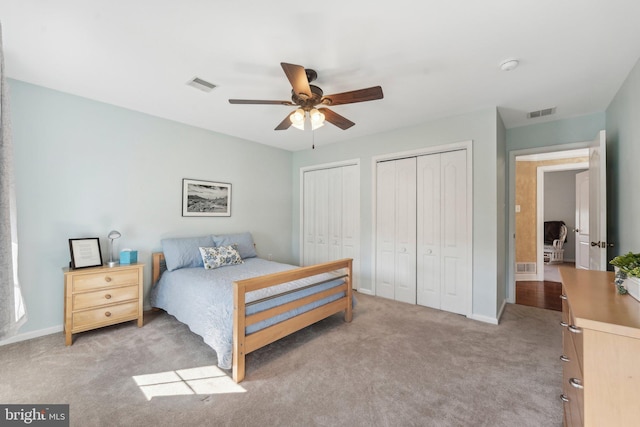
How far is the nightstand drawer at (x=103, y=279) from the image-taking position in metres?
2.62

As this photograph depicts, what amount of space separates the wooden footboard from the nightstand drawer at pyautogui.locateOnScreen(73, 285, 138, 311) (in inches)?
63.1

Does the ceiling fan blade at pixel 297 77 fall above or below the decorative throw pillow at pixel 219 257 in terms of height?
above

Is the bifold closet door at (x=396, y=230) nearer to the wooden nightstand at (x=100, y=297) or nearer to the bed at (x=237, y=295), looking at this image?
the bed at (x=237, y=295)

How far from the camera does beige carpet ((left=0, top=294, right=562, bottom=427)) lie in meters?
1.74

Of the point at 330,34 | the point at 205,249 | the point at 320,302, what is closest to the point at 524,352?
the point at 320,302

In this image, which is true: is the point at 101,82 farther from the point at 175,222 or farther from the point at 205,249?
the point at 205,249

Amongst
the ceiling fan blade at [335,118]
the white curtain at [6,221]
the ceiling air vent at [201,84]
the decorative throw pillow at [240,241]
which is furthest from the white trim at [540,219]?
the white curtain at [6,221]

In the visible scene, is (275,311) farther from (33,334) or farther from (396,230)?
(33,334)

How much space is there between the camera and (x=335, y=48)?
6.78 feet

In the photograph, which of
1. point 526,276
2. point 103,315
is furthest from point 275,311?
point 526,276

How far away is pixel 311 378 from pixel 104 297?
7.39 feet

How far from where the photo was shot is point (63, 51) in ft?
7.11

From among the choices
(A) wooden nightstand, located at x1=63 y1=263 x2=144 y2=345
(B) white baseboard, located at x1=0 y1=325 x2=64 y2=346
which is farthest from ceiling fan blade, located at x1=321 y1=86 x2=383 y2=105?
(B) white baseboard, located at x1=0 y1=325 x2=64 y2=346

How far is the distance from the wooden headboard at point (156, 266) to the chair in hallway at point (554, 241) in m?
8.44
